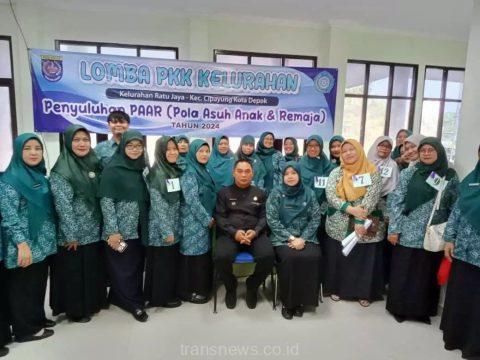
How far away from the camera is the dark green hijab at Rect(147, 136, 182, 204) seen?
2355 mm

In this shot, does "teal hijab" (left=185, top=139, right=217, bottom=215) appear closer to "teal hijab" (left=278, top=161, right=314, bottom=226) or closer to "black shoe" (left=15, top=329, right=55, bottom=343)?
"teal hijab" (left=278, top=161, right=314, bottom=226)

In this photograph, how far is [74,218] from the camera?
6.94 feet

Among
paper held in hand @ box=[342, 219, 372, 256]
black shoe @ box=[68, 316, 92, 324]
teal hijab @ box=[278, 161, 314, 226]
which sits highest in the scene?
teal hijab @ box=[278, 161, 314, 226]

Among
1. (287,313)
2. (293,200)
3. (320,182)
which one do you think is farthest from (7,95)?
(287,313)

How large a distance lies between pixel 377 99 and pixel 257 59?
2.43m

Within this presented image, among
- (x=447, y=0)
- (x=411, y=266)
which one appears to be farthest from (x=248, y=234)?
(x=447, y=0)

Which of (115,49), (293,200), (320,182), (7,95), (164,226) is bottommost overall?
(164,226)

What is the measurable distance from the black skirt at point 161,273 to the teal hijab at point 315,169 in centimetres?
132

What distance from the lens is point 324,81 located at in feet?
15.0

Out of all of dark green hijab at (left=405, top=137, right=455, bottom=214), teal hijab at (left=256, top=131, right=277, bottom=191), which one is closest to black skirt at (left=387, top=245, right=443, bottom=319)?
dark green hijab at (left=405, top=137, right=455, bottom=214)

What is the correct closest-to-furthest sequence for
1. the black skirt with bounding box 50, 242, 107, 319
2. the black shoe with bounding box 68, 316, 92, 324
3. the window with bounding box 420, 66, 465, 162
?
the black skirt with bounding box 50, 242, 107, 319 → the black shoe with bounding box 68, 316, 92, 324 → the window with bounding box 420, 66, 465, 162

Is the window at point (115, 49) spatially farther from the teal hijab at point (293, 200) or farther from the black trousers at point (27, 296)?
the black trousers at point (27, 296)

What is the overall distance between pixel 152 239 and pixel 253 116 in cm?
265

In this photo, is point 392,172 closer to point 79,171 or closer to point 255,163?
point 255,163
